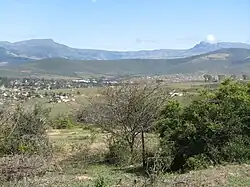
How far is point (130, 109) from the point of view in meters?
23.3

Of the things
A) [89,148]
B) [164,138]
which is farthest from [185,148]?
[89,148]

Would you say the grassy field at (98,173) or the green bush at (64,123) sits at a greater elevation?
the grassy field at (98,173)

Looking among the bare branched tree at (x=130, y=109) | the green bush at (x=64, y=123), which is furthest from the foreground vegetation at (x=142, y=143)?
the green bush at (x=64, y=123)

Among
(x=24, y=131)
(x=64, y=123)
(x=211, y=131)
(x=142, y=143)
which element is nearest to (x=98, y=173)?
(x=142, y=143)

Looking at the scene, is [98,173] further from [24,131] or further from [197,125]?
[24,131]

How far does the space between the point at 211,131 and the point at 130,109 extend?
569 centimetres

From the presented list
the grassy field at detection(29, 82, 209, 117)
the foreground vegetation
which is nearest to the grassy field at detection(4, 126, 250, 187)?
the foreground vegetation

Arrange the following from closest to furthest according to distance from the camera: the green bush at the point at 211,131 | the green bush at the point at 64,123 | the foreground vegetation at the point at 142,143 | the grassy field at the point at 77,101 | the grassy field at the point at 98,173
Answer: the grassy field at the point at 98,173
the foreground vegetation at the point at 142,143
the green bush at the point at 211,131
the grassy field at the point at 77,101
the green bush at the point at 64,123

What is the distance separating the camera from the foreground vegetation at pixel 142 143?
15223 millimetres

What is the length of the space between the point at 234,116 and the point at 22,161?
9.73 meters

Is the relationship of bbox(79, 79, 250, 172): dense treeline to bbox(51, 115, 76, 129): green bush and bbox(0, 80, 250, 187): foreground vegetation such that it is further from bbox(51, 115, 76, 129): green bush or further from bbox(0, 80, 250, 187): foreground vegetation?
bbox(51, 115, 76, 129): green bush

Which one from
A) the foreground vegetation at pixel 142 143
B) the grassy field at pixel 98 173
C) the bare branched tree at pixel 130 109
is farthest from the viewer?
the bare branched tree at pixel 130 109

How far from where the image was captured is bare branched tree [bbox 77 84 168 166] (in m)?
23.2

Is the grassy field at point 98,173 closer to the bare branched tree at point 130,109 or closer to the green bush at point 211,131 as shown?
the green bush at point 211,131
